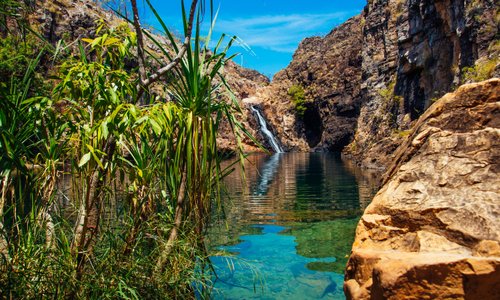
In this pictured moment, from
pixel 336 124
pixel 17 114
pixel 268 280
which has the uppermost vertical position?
pixel 336 124

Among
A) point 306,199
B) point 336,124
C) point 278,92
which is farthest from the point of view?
point 278,92

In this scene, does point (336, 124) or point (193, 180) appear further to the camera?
point (336, 124)

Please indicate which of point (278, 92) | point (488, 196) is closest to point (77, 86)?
point (488, 196)

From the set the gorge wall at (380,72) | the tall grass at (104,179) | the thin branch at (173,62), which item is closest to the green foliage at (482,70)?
the gorge wall at (380,72)

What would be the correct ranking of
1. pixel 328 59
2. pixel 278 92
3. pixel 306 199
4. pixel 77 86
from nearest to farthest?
pixel 77 86, pixel 306 199, pixel 328 59, pixel 278 92

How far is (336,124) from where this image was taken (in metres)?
67.6

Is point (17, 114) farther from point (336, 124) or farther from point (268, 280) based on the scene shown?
point (336, 124)

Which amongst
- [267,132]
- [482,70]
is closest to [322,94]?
[267,132]

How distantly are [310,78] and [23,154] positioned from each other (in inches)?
3057

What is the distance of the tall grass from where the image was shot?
346 cm

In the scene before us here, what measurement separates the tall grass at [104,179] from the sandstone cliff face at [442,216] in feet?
6.88

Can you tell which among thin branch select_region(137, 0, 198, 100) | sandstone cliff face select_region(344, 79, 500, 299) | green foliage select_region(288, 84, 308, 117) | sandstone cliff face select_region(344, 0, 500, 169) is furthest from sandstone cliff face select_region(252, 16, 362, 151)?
thin branch select_region(137, 0, 198, 100)

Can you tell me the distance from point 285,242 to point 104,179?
680cm

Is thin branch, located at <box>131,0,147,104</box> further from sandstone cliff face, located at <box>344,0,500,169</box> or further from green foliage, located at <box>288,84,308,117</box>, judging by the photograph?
green foliage, located at <box>288,84,308,117</box>
